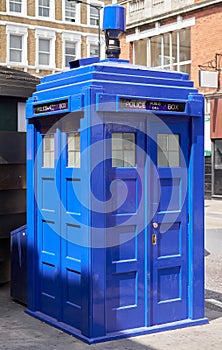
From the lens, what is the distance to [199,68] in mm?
24688

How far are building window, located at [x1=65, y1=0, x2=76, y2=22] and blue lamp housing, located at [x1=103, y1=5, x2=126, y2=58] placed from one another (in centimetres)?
3310

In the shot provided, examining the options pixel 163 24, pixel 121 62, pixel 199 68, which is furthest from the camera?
pixel 163 24

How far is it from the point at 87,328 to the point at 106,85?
2078 mm

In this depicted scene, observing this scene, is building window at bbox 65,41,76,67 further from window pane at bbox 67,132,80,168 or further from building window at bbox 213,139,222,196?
window pane at bbox 67,132,80,168

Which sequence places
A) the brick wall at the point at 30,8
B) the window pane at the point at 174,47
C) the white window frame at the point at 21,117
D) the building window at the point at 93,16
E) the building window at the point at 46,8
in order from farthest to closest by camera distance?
the building window at the point at 93,16 → the building window at the point at 46,8 → the brick wall at the point at 30,8 → the window pane at the point at 174,47 → the white window frame at the point at 21,117

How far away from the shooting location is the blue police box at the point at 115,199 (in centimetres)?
496

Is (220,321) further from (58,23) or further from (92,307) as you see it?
(58,23)

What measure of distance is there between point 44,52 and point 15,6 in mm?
3281

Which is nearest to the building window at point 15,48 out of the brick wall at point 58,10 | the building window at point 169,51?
the brick wall at point 58,10

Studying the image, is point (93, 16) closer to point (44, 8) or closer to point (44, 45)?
point (44, 8)

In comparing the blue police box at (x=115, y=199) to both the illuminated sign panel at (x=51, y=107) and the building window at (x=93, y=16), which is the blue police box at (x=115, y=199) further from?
the building window at (x=93, y=16)

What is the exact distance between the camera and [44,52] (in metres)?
36.8

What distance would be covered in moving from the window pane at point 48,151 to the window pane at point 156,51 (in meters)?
21.6

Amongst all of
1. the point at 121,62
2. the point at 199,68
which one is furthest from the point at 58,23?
the point at 121,62
